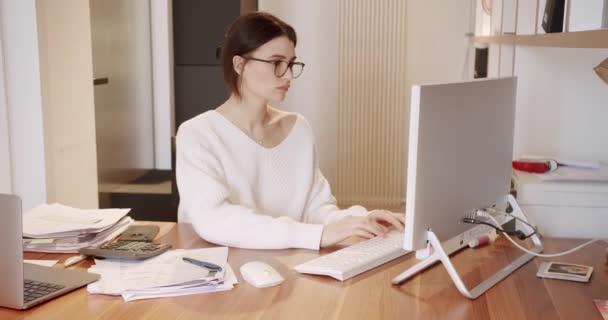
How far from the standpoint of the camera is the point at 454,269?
5.11 feet

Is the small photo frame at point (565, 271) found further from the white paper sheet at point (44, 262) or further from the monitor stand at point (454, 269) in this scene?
the white paper sheet at point (44, 262)

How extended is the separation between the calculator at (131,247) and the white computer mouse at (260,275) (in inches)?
11.0

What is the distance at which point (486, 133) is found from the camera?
1.73m

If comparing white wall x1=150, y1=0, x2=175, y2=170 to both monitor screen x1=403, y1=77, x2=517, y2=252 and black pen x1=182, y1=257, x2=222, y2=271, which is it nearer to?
black pen x1=182, y1=257, x2=222, y2=271

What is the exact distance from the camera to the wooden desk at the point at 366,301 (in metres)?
1.48

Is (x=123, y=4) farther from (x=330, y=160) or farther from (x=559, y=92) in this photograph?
(x=559, y=92)

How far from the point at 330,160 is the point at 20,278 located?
12.1 feet

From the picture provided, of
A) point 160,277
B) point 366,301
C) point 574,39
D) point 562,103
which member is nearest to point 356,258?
point 366,301

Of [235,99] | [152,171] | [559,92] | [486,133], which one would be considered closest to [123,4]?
[152,171]

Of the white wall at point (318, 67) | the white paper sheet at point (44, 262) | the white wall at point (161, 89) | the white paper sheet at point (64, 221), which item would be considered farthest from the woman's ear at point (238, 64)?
the white wall at point (318, 67)

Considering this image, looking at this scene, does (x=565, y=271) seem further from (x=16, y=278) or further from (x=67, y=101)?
(x=67, y=101)

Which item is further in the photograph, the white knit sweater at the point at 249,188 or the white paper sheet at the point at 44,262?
the white knit sweater at the point at 249,188

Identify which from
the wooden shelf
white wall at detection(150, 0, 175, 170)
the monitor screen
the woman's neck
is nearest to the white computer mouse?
the monitor screen

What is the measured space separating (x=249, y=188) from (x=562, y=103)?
1245 mm
